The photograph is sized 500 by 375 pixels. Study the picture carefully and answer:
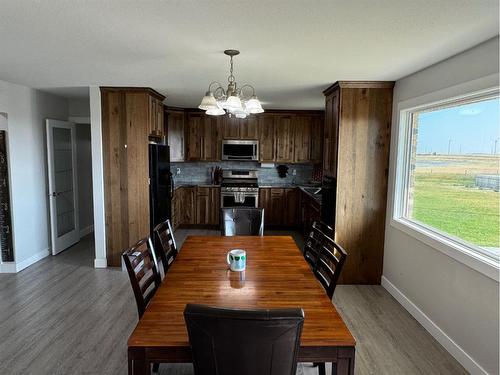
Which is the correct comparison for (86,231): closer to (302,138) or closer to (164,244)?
(164,244)

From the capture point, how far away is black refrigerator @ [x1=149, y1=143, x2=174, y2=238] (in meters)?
4.31

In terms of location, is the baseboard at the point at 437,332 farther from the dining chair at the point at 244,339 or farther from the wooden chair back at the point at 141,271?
the wooden chair back at the point at 141,271

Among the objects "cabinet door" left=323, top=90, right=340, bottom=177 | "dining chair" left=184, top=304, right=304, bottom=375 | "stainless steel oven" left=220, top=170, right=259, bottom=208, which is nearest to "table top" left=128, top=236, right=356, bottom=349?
"dining chair" left=184, top=304, right=304, bottom=375

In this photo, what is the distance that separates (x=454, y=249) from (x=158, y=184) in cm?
348

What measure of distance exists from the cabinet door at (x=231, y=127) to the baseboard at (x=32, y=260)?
3.56 m

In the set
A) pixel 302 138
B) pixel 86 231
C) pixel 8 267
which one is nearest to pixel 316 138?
pixel 302 138

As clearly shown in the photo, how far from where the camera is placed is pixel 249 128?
6.40m

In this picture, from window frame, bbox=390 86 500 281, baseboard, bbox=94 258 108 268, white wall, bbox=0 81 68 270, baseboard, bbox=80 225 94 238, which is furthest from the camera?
baseboard, bbox=80 225 94 238

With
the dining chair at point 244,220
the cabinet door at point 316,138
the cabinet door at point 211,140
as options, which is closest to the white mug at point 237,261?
the dining chair at point 244,220

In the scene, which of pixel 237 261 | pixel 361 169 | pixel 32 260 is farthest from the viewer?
pixel 32 260

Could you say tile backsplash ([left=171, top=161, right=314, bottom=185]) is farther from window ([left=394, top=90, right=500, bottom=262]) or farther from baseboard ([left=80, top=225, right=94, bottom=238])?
window ([left=394, top=90, right=500, bottom=262])

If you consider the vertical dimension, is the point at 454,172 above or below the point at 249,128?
below

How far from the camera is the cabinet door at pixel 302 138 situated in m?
6.38

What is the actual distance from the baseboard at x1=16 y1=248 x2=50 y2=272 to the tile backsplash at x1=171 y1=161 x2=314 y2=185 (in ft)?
8.87
